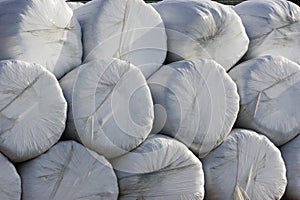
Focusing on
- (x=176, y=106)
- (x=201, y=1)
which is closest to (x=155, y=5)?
(x=201, y=1)

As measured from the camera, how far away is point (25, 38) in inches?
104

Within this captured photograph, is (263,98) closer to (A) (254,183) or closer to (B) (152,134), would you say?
(A) (254,183)

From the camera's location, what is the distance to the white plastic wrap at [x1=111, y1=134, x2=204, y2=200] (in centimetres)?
280

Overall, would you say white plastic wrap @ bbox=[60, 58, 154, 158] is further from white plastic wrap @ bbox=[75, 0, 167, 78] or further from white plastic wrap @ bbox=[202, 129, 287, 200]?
white plastic wrap @ bbox=[202, 129, 287, 200]

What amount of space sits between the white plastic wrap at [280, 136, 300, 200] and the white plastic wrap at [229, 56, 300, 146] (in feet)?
0.14

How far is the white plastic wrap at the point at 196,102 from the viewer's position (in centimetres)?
291

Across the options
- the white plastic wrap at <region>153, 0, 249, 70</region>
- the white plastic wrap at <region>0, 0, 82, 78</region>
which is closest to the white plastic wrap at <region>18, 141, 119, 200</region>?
the white plastic wrap at <region>0, 0, 82, 78</region>

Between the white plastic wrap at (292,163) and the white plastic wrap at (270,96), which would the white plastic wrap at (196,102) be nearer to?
the white plastic wrap at (270,96)

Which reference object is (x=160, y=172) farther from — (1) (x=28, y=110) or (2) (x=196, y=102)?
(1) (x=28, y=110)

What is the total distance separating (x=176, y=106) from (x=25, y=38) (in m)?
0.67

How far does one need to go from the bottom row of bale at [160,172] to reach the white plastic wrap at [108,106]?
0.18 ft

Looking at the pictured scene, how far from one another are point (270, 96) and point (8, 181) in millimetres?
1292

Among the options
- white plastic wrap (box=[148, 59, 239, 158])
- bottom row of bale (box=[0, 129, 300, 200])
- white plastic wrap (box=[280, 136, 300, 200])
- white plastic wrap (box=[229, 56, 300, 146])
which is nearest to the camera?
bottom row of bale (box=[0, 129, 300, 200])

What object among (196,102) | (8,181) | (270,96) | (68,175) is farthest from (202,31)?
(8,181)
